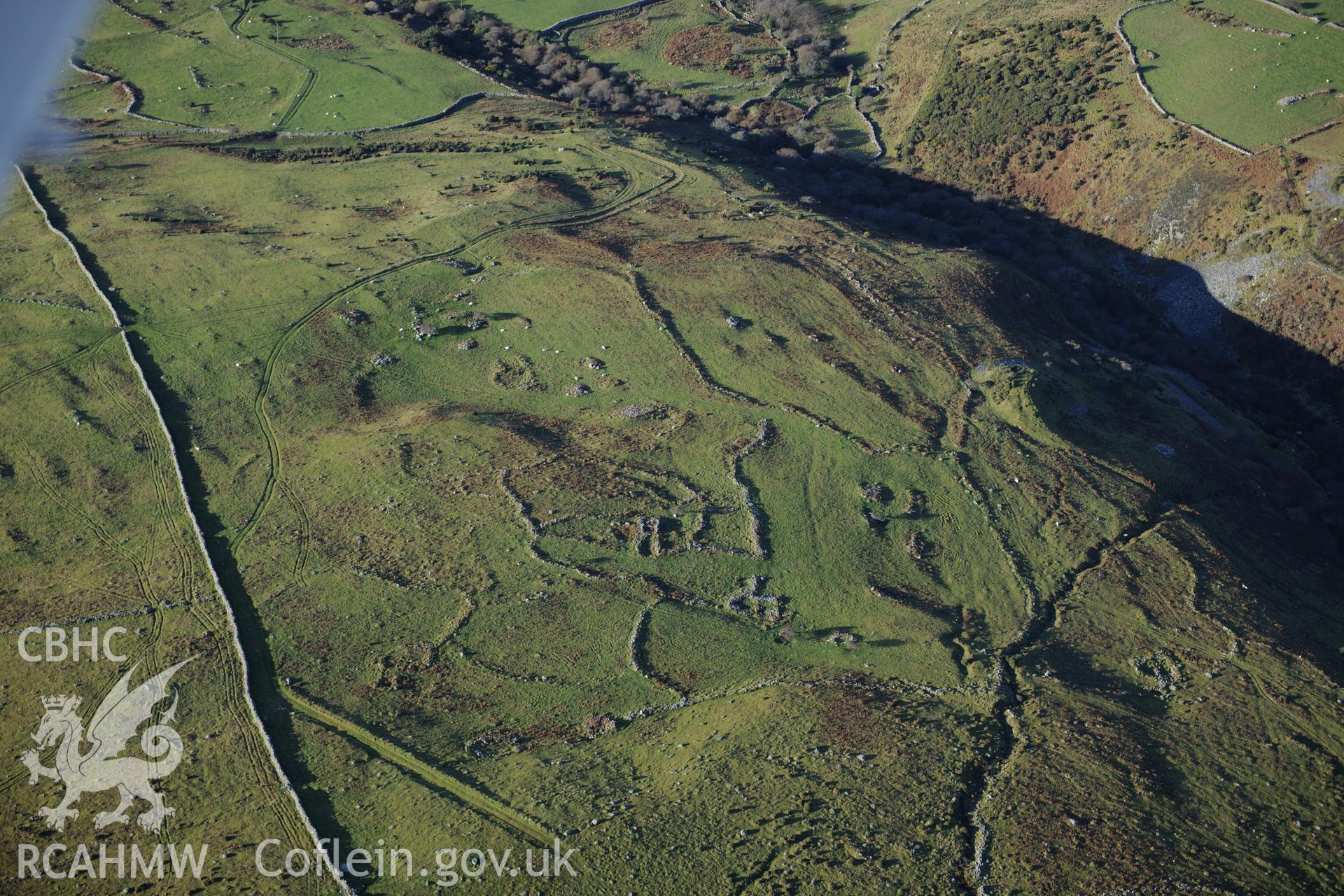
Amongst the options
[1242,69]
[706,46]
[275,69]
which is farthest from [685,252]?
[1242,69]

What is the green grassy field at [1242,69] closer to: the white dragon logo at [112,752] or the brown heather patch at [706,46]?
the brown heather patch at [706,46]

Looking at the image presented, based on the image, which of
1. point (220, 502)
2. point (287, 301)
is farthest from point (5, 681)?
point (287, 301)

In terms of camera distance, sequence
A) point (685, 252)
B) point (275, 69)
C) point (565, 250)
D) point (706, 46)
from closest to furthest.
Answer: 1. point (565, 250)
2. point (685, 252)
3. point (275, 69)
4. point (706, 46)

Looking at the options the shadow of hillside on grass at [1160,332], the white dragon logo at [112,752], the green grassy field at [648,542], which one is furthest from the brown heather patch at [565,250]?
the white dragon logo at [112,752]

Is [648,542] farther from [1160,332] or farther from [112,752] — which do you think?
[1160,332]

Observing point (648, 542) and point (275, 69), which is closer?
point (648, 542)

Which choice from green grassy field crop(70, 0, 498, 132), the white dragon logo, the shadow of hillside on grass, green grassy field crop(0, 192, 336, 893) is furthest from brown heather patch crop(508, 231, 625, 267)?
the white dragon logo
